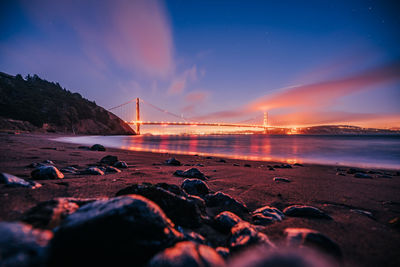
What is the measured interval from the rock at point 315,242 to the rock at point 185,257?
665 mm

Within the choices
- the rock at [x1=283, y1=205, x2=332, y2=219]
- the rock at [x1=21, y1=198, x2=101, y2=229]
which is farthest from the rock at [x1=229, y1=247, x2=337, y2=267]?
the rock at [x1=21, y1=198, x2=101, y2=229]

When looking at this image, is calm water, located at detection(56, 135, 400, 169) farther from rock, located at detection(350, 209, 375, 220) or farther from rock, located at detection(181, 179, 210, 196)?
rock, located at detection(181, 179, 210, 196)

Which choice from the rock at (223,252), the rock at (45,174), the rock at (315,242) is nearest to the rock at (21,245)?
the rock at (223,252)

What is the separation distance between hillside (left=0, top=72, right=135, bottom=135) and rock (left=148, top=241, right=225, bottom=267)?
4113 centimetres

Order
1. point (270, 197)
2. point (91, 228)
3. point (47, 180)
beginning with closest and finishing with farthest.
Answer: point (91, 228), point (47, 180), point (270, 197)

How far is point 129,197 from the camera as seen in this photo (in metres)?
1.13

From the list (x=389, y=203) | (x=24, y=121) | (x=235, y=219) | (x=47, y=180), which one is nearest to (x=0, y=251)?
(x=235, y=219)

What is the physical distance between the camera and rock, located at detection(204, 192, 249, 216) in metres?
2.05

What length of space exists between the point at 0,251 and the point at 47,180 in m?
2.26

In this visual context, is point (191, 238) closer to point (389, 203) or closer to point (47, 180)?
point (47, 180)

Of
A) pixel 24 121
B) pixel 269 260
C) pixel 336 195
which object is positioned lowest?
pixel 336 195

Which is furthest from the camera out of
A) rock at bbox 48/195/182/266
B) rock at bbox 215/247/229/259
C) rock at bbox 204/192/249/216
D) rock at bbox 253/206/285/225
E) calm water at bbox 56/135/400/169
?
calm water at bbox 56/135/400/169

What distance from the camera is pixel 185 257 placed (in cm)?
90

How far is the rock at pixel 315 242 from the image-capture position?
116 centimetres
